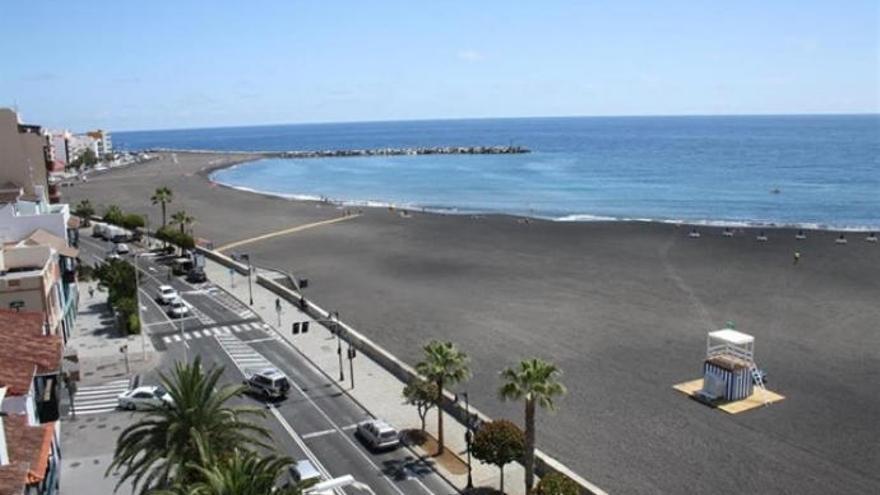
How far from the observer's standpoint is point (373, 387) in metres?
42.5

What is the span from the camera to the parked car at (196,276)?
226 ft

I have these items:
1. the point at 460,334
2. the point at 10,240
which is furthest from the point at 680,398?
the point at 10,240

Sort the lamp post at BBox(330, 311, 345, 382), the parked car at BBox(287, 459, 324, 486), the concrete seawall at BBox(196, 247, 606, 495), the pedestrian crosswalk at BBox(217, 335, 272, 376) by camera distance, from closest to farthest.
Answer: the parked car at BBox(287, 459, 324, 486)
the concrete seawall at BBox(196, 247, 606, 495)
the lamp post at BBox(330, 311, 345, 382)
the pedestrian crosswalk at BBox(217, 335, 272, 376)

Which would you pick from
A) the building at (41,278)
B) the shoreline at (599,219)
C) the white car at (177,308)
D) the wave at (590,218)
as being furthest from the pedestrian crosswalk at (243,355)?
the wave at (590,218)

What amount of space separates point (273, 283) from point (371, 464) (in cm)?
3525

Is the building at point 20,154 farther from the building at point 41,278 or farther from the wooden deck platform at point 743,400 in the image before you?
the wooden deck platform at point 743,400

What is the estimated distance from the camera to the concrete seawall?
31.4 metres

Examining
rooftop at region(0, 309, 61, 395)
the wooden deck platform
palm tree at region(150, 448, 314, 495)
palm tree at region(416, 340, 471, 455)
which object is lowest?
the wooden deck platform

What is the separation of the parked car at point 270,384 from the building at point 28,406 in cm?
1054

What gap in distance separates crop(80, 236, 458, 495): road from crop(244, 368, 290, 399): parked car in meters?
0.59

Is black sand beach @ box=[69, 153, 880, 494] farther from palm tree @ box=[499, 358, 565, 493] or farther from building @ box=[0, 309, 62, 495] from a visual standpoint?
building @ box=[0, 309, 62, 495]

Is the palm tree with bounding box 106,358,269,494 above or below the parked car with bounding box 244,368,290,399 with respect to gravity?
above

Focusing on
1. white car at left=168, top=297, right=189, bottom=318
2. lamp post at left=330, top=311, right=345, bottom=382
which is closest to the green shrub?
white car at left=168, top=297, right=189, bottom=318

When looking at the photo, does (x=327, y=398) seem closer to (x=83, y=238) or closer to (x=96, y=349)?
(x=96, y=349)
